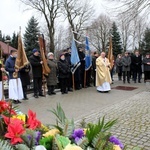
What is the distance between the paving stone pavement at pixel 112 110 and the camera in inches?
202

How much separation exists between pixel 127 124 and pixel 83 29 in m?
34.3

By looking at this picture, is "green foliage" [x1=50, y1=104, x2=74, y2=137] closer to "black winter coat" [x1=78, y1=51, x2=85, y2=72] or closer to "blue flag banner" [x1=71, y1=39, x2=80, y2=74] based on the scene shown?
"blue flag banner" [x1=71, y1=39, x2=80, y2=74]

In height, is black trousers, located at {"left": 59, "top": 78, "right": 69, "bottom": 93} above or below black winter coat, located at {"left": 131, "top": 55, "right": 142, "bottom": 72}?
below

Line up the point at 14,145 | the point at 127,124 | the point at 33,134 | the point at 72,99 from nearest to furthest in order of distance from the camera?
the point at 14,145 < the point at 33,134 < the point at 127,124 < the point at 72,99

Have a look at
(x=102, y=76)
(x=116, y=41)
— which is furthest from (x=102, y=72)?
(x=116, y=41)

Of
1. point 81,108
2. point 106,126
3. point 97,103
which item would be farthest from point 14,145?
point 97,103

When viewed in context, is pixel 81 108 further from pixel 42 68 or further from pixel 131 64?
pixel 131 64

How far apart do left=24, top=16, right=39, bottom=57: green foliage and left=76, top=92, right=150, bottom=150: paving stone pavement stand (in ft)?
95.2

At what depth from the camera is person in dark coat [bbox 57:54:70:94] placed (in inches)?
420

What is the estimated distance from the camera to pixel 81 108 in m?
7.89

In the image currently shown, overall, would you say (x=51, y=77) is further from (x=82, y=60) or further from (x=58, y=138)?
(x=58, y=138)

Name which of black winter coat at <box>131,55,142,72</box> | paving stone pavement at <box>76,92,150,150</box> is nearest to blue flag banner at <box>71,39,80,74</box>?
paving stone pavement at <box>76,92,150,150</box>

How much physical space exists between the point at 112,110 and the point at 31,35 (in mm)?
31593

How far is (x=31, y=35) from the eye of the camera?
123 ft
